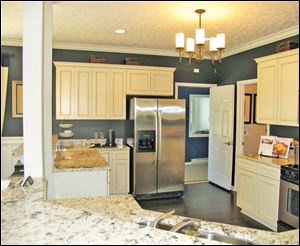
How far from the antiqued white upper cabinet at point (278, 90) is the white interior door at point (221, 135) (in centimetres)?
154

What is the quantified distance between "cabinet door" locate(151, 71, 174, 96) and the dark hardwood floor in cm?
185

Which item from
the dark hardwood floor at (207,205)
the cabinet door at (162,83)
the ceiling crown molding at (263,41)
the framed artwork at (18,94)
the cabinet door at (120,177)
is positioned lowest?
the dark hardwood floor at (207,205)

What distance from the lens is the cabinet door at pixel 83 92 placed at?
4.61 m

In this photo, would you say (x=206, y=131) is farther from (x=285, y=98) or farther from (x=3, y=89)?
(x=3, y=89)

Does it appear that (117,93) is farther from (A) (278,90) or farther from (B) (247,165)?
(A) (278,90)

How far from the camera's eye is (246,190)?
3.75 metres

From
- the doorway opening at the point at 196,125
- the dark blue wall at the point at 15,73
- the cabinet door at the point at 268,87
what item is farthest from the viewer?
the doorway opening at the point at 196,125

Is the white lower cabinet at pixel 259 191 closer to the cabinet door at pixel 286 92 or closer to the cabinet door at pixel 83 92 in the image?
the cabinet door at pixel 286 92

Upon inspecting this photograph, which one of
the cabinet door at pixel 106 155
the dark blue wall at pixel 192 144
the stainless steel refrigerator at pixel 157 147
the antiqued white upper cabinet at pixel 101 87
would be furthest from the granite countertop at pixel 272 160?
the dark blue wall at pixel 192 144

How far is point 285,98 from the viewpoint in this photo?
193cm

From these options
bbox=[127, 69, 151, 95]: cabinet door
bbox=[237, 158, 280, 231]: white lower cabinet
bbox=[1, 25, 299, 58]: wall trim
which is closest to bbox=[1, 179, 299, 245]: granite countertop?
bbox=[237, 158, 280, 231]: white lower cabinet

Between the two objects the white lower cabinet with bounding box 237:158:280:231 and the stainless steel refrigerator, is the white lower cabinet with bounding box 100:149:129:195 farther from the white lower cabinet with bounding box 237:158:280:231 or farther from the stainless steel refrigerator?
the white lower cabinet with bounding box 237:158:280:231

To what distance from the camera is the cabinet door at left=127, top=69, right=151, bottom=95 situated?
4.83 meters

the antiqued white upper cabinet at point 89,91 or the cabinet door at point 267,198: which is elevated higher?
the antiqued white upper cabinet at point 89,91
